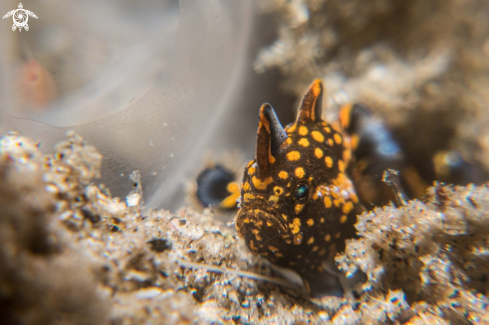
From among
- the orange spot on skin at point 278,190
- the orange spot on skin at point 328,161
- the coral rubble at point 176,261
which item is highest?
the orange spot on skin at point 328,161

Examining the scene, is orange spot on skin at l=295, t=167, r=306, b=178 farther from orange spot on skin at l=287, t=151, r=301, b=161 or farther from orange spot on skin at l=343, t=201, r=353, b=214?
orange spot on skin at l=343, t=201, r=353, b=214

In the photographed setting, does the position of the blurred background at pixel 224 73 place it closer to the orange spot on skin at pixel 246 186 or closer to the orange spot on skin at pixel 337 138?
the orange spot on skin at pixel 337 138

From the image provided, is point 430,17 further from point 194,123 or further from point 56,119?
point 56,119

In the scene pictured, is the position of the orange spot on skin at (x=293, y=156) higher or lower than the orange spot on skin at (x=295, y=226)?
higher

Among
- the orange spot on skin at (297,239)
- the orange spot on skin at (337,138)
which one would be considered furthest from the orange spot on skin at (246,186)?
the orange spot on skin at (337,138)

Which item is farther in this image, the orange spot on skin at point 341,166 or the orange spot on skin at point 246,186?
the orange spot on skin at point 341,166

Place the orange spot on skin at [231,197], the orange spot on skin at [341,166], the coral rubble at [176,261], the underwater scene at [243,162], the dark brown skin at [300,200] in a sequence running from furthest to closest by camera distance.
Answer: the orange spot on skin at [231,197], the orange spot on skin at [341,166], the dark brown skin at [300,200], the underwater scene at [243,162], the coral rubble at [176,261]

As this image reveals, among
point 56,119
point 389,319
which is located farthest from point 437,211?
point 56,119
